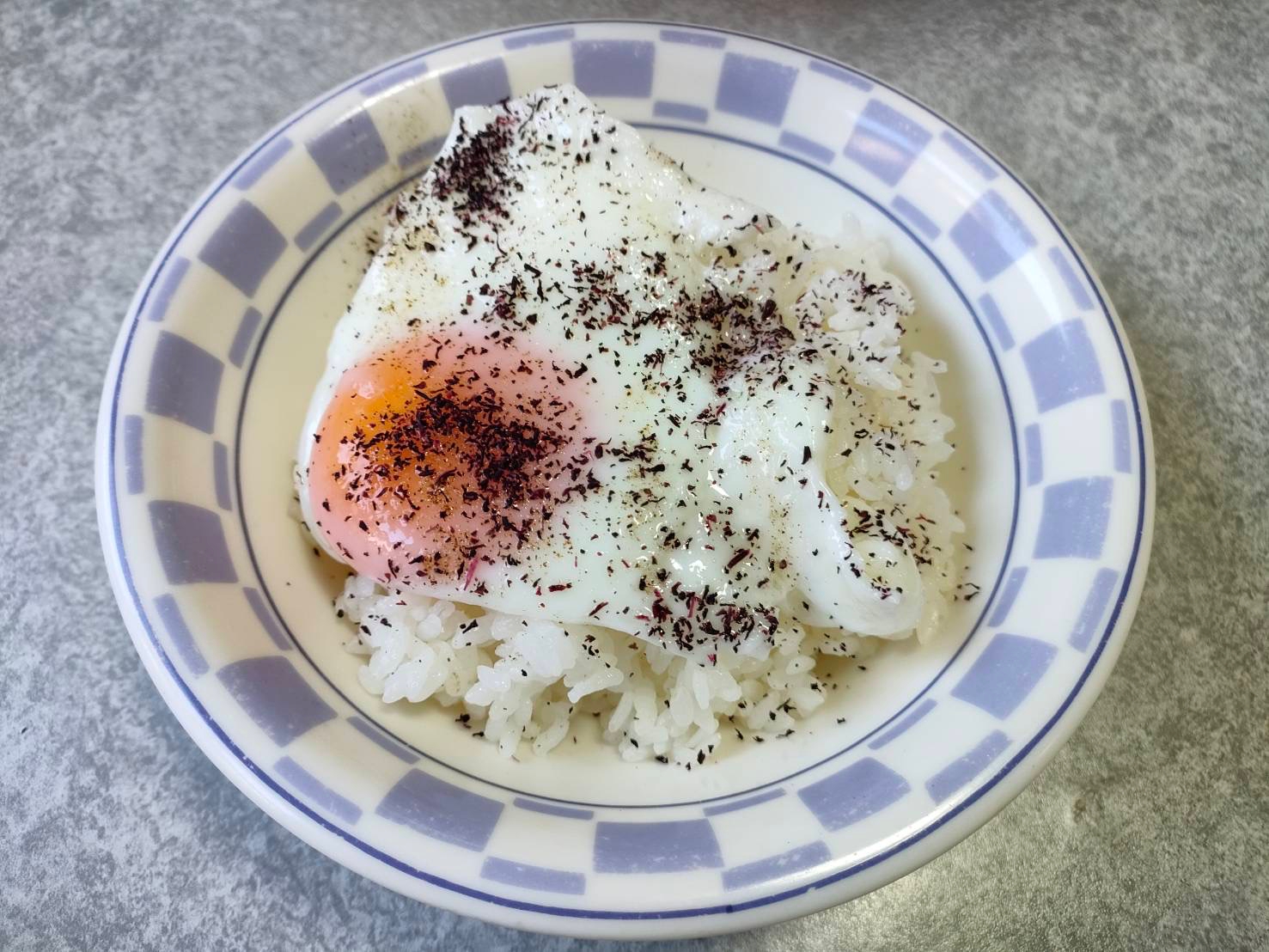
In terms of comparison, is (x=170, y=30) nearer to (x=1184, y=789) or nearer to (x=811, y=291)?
(x=811, y=291)

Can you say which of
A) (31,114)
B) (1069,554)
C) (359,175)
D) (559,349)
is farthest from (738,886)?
(31,114)

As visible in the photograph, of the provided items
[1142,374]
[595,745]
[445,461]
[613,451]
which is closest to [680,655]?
[595,745]

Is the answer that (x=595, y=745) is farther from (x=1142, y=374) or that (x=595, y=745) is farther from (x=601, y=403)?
(x=1142, y=374)

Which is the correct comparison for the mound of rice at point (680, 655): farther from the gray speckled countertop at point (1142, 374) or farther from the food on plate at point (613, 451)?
the gray speckled countertop at point (1142, 374)

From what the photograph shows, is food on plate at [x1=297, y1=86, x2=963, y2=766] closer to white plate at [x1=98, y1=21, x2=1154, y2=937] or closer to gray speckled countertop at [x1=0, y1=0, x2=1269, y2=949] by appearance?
white plate at [x1=98, y1=21, x2=1154, y2=937]

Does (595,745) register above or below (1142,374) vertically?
below

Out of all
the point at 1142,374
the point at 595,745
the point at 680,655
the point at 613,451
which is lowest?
the point at 595,745

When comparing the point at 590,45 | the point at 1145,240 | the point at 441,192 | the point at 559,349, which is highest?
the point at 1145,240
